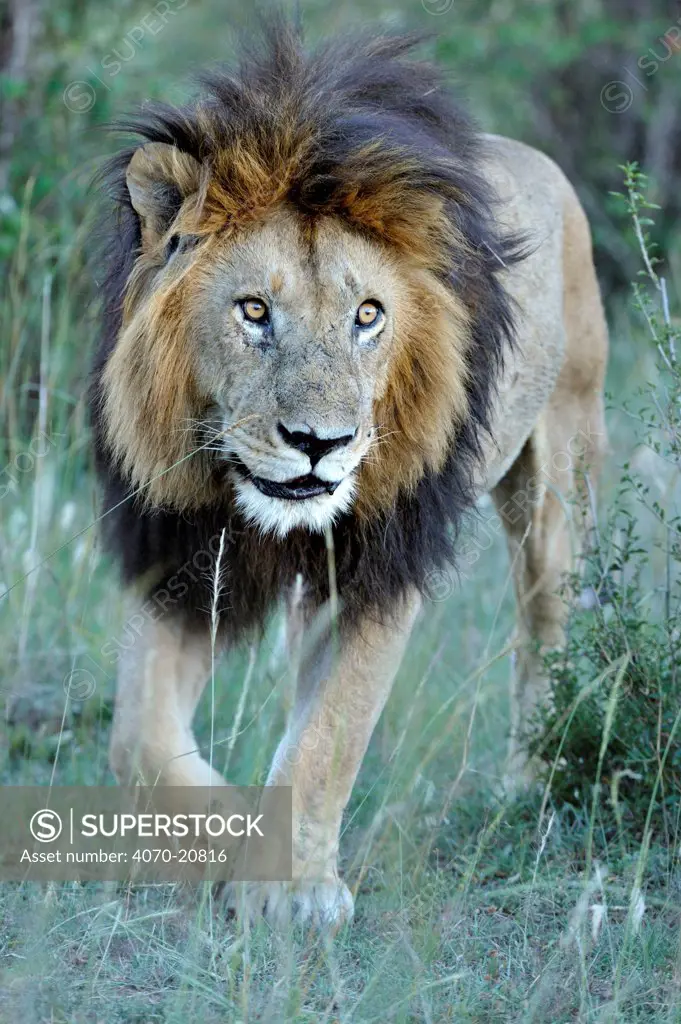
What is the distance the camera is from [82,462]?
712 centimetres

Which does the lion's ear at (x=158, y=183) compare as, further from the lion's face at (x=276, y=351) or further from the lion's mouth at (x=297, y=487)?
the lion's mouth at (x=297, y=487)

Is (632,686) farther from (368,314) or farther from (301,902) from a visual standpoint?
(368,314)

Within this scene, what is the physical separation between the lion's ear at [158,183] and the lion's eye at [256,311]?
1.27 ft

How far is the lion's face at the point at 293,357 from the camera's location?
3.58 metres

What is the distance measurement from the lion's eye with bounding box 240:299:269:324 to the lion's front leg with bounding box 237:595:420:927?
106 cm

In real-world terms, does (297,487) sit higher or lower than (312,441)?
lower

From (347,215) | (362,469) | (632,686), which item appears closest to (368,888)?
(632,686)

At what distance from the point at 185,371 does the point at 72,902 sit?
5.09 feet

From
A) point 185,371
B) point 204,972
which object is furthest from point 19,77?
point 204,972

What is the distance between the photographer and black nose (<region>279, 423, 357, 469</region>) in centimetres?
352

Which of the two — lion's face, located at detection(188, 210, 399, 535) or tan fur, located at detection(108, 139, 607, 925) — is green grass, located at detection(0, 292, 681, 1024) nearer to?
tan fur, located at detection(108, 139, 607, 925)

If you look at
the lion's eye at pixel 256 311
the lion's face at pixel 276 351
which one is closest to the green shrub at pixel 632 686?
the lion's face at pixel 276 351

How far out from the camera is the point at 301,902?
157 inches

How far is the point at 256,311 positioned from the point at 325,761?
1.36 meters
